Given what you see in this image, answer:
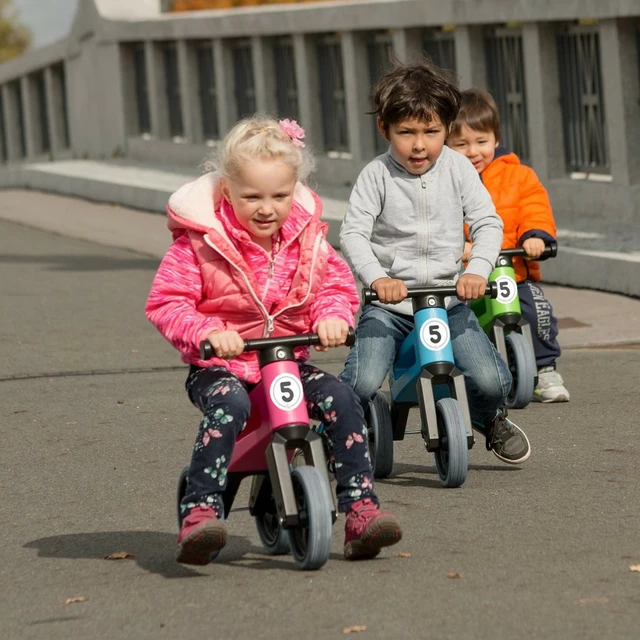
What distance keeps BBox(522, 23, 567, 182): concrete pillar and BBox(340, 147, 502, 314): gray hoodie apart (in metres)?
8.88

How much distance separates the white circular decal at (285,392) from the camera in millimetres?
5277

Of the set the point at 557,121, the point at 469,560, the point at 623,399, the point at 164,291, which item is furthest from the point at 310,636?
the point at 557,121

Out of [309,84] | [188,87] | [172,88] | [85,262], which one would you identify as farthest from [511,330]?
[172,88]

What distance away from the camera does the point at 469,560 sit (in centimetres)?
547

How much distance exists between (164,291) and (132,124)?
21714 millimetres

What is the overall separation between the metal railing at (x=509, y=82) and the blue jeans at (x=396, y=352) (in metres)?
9.80

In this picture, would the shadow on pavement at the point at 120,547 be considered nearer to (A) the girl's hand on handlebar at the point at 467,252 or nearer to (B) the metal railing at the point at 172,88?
(A) the girl's hand on handlebar at the point at 467,252

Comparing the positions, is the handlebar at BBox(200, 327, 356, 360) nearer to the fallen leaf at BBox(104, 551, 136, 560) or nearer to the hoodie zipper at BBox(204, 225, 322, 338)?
the hoodie zipper at BBox(204, 225, 322, 338)

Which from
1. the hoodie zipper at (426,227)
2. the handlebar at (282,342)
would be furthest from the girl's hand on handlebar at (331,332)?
the hoodie zipper at (426,227)

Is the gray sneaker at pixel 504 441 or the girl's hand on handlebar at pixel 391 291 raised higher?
the girl's hand on handlebar at pixel 391 291

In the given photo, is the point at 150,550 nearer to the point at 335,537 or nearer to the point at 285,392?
the point at 335,537

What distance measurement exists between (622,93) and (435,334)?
8265 millimetres

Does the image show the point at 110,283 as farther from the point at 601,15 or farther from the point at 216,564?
the point at 216,564

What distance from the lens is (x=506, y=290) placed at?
824 cm
